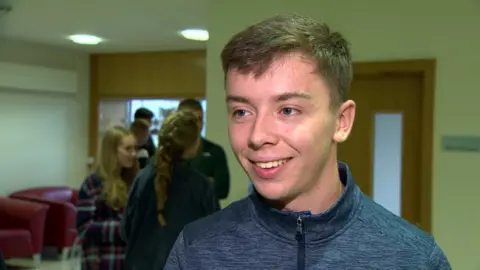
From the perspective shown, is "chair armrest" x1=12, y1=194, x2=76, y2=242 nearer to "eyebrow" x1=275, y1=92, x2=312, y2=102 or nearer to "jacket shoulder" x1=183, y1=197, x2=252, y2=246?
"jacket shoulder" x1=183, y1=197, x2=252, y2=246

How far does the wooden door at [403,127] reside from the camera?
373 centimetres

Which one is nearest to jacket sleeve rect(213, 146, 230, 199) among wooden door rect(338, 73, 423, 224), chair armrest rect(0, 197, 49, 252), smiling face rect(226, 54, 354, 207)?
wooden door rect(338, 73, 423, 224)

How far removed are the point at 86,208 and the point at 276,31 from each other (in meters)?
2.43

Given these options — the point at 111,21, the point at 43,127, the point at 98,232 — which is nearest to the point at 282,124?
the point at 98,232

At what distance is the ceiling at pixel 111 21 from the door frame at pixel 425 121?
5.94 feet

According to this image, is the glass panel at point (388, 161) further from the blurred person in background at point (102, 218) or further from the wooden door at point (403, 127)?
the blurred person in background at point (102, 218)

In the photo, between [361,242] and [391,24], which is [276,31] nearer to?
[361,242]

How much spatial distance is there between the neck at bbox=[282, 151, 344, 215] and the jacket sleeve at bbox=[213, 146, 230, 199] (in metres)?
2.65

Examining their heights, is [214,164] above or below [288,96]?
below

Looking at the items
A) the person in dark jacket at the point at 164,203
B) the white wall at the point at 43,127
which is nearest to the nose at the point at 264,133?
the person in dark jacket at the point at 164,203

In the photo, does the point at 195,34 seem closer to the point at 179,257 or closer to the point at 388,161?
the point at 388,161

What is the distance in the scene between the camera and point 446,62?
353 cm

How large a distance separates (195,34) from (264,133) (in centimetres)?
570

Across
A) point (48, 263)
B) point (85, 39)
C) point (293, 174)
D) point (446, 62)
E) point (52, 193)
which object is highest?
point (85, 39)
